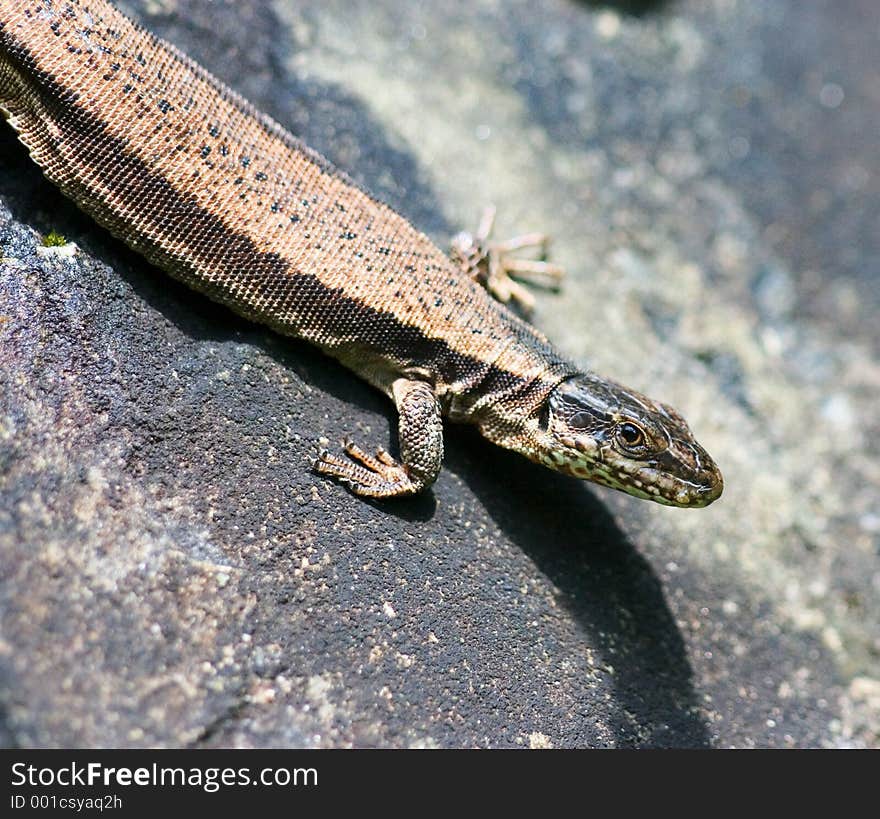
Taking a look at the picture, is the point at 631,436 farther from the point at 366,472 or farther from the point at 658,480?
the point at 366,472

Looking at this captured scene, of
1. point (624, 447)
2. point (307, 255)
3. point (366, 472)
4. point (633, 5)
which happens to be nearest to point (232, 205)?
point (307, 255)

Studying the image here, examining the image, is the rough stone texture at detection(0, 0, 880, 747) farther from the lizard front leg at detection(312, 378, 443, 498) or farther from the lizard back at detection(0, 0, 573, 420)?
the lizard back at detection(0, 0, 573, 420)

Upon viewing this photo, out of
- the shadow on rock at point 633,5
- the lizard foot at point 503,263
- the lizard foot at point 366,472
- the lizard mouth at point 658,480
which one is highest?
the shadow on rock at point 633,5

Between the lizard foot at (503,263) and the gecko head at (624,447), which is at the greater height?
the gecko head at (624,447)

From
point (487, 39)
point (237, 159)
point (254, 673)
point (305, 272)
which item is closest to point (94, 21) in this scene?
point (237, 159)

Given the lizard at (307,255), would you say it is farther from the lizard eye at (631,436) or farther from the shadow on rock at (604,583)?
the shadow on rock at (604,583)

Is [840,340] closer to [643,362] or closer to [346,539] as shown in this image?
[643,362]

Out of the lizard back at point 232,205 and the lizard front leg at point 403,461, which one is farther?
the lizard front leg at point 403,461

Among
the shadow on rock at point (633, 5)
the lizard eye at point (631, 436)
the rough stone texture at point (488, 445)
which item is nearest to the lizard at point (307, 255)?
the lizard eye at point (631, 436)
